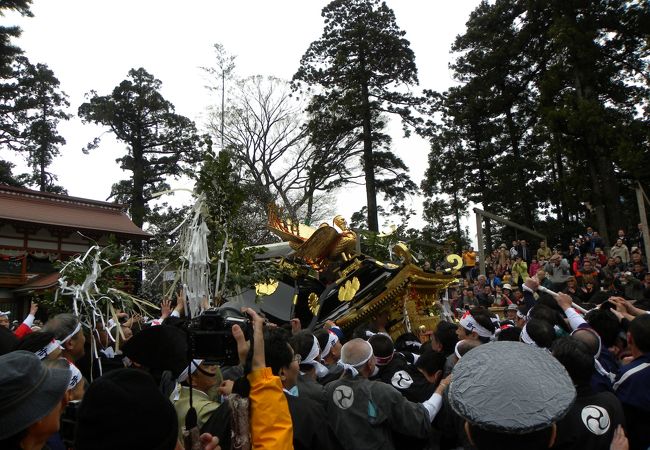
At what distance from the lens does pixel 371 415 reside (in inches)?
114

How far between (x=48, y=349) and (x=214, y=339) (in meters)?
1.21

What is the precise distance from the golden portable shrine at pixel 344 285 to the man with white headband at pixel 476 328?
3134 millimetres

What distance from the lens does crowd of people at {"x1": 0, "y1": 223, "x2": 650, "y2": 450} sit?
1.45 m

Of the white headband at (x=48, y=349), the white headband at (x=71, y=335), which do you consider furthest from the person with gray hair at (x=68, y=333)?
the white headband at (x=48, y=349)

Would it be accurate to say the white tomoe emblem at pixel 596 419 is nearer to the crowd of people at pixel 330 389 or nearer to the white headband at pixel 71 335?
the crowd of people at pixel 330 389

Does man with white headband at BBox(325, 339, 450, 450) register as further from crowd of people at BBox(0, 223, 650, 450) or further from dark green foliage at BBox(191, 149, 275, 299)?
dark green foliage at BBox(191, 149, 275, 299)

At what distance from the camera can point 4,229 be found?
18.5m

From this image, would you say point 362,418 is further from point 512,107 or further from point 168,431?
point 512,107

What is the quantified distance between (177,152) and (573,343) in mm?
27632

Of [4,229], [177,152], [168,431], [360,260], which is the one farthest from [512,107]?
[168,431]

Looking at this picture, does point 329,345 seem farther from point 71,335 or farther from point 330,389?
point 71,335

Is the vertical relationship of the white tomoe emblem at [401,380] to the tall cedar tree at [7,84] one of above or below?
below

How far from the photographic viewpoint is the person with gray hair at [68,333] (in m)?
3.17

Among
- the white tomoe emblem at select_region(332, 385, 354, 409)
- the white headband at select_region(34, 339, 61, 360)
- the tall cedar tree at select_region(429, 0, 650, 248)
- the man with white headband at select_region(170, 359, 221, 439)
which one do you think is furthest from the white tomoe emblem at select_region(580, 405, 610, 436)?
the tall cedar tree at select_region(429, 0, 650, 248)
